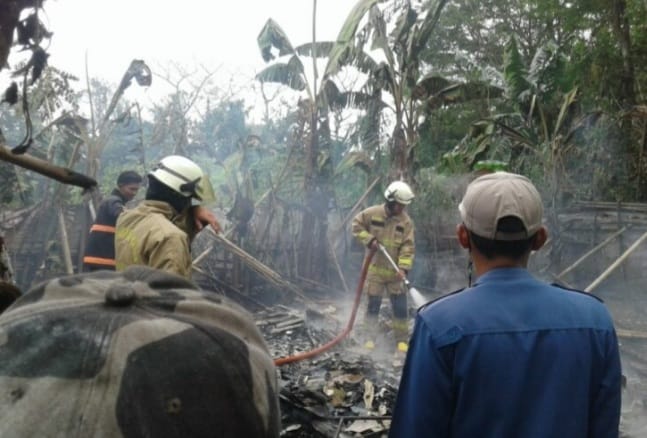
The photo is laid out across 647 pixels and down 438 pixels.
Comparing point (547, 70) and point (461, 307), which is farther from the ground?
point (547, 70)

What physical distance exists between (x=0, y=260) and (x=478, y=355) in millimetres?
1482

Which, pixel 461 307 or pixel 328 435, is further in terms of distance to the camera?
pixel 328 435

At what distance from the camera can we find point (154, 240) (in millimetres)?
2795

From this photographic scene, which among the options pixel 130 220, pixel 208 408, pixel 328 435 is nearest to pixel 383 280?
pixel 328 435

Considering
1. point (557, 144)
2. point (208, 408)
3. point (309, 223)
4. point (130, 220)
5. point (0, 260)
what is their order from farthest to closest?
point (309, 223), point (557, 144), point (130, 220), point (0, 260), point (208, 408)

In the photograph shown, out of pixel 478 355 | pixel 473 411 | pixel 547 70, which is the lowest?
pixel 473 411

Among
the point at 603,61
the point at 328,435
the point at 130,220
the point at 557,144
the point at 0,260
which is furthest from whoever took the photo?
the point at 603,61

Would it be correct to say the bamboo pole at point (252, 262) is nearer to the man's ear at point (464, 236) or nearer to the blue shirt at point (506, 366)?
the man's ear at point (464, 236)

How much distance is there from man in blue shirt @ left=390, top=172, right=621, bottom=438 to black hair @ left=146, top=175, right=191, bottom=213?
2031 millimetres

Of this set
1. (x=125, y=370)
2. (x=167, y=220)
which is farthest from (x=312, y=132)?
(x=125, y=370)

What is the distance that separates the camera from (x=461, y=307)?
4.78 ft

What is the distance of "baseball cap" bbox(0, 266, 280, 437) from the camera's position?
2.74ft

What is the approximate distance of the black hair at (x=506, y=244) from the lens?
58.9 inches

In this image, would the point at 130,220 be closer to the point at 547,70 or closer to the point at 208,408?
the point at 208,408
